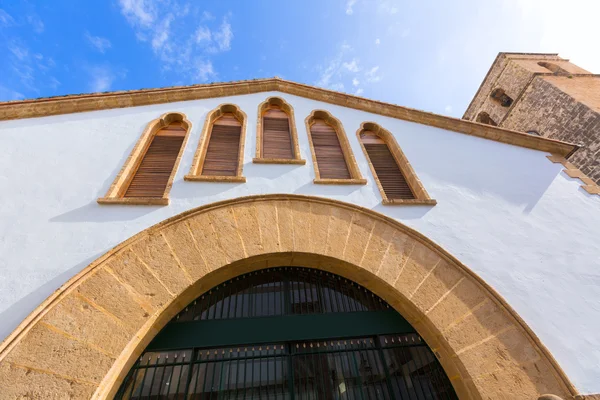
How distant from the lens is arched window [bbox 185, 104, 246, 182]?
14.0 feet

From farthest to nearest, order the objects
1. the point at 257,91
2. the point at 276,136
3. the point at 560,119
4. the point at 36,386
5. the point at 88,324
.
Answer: the point at 560,119
the point at 257,91
the point at 276,136
the point at 88,324
the point at 36,386

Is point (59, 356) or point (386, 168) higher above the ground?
point (386, 168)

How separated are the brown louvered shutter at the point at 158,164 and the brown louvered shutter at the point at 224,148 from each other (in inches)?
21.3

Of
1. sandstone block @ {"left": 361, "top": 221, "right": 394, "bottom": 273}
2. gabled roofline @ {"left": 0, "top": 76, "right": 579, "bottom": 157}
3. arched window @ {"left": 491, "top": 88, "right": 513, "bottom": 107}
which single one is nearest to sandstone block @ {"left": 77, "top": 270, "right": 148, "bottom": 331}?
sandstone block @ {"left": 361, "top": 221, "right": 394, "bottom": 273}

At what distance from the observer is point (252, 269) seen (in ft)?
12.1

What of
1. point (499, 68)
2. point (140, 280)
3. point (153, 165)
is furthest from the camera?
point (499, 68)

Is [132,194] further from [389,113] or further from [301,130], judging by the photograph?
[389,113]

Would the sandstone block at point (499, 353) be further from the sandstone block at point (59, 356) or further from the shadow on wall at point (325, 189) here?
the sandstone block at point (59, 356)

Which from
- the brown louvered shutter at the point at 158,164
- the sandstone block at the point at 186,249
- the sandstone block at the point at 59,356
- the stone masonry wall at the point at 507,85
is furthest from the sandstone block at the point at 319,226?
the stone masonry wall at the point at 507,85

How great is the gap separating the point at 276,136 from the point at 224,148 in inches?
39.8

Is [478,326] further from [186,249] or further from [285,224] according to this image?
[186,249]

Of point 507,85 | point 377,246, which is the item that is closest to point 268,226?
point 377,246

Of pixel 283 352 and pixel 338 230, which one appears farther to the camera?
pixel 338 230

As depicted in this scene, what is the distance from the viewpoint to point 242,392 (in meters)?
3.01
